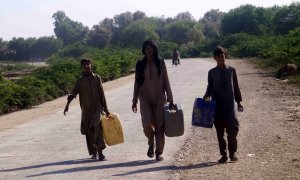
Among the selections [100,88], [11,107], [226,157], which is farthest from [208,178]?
[11,107]

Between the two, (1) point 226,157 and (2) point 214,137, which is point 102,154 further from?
(2) point 214,137

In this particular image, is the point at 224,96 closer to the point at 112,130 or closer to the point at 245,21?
the point at 112,130

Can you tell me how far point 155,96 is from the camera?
890cm

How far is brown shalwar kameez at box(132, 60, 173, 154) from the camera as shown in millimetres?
8867

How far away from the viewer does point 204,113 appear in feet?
28.4

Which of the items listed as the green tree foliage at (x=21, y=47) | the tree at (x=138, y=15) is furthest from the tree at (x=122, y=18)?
the green tree foliage at (x=21, y=47)

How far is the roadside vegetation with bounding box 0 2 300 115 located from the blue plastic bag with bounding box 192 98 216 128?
13.2 m

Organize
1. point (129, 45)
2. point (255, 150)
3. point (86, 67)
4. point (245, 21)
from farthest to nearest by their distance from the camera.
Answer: point (245, 21) < point (129, 45) < point (255, 150) < point (86, 67)

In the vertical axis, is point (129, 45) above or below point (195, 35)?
below

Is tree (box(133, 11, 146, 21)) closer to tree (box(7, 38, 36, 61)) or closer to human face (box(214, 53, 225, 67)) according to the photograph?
tree (box(7, 38, 36, 61))

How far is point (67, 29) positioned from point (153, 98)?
163 m

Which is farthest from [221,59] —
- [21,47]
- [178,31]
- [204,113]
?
[21,47]

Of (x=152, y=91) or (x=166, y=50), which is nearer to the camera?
(x=152, y=91)

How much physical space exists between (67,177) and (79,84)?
193 centimetres
